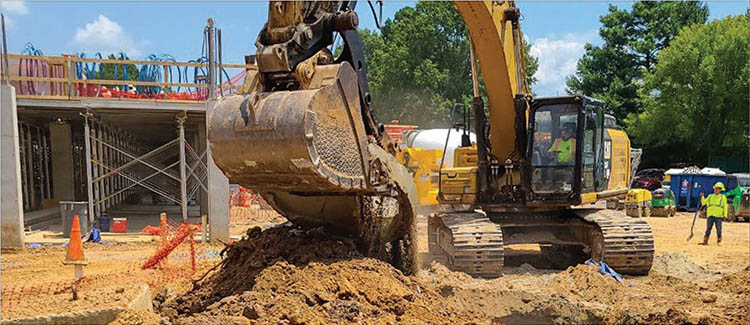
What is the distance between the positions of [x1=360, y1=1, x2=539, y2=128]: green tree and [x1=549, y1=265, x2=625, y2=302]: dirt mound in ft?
94.5

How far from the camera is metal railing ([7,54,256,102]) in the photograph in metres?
12.2

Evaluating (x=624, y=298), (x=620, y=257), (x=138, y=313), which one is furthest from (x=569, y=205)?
(x=138, y=313)

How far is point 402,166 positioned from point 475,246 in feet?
8.90

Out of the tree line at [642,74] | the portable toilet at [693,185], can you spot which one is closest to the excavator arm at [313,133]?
the portable toilet at [693,185]

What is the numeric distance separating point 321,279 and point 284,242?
725 millimetres

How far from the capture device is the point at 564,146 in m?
8.80

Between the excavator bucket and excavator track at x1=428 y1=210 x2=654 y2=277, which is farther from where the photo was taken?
excavator track at x1=428 y1=210 x2=654 y2=277

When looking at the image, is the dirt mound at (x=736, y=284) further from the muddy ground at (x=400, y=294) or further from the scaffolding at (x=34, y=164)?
the scaffolding at (x=34, y=164)

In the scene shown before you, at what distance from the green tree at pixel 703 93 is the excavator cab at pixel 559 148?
80.2ft

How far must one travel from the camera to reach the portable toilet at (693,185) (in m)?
20.4

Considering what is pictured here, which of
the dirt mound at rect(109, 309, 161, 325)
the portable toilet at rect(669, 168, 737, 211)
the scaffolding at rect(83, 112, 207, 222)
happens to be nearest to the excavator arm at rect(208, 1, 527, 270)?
the dirt mound at rect(109, 309, 161, 325)

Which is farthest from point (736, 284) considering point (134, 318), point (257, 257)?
point (134, 318)

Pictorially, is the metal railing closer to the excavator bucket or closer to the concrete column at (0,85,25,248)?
the concrete column at (0,85,25,248)

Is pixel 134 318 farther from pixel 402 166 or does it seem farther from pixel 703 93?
pixel 703 93
